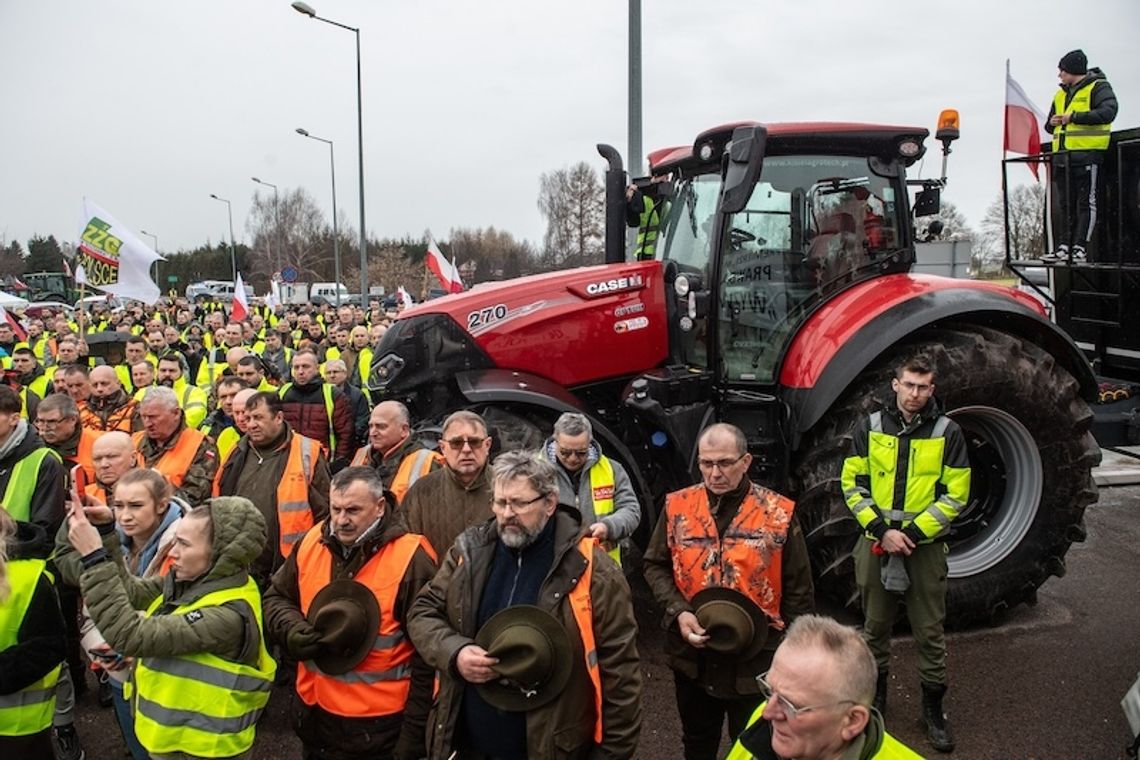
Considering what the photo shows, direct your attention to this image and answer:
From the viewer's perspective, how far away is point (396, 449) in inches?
170

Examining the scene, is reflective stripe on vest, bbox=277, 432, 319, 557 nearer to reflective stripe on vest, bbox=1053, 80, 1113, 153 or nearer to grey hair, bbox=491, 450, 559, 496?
grey hair, bbox=491, 450, 559, 496

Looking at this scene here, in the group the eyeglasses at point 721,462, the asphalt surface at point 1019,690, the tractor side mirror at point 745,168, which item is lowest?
the asphalt surface at point 1019,690

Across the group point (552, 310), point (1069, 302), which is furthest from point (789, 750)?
point (1069, 302)

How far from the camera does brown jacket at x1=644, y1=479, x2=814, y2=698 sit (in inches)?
114

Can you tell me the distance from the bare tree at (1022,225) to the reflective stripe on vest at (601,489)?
3.83 meters

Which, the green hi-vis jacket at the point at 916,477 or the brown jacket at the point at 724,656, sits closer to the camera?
the brown jacket at the point at 724,656

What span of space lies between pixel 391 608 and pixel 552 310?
255cm

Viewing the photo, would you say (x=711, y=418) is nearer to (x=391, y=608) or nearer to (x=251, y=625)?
(x=391, y=608)

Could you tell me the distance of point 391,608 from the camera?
112 inches

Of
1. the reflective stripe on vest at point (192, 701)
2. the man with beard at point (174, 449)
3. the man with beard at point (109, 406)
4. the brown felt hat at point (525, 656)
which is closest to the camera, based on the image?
the brown felt hat at point (525, 656)

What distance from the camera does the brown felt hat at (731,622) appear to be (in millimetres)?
2766

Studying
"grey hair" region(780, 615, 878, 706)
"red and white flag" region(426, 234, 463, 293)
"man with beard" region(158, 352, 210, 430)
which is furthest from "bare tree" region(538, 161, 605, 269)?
"grey hair" region(780, 615, 878, 706)

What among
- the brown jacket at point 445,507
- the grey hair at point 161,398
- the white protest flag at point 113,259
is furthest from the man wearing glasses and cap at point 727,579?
the white protest flag at point 113,259

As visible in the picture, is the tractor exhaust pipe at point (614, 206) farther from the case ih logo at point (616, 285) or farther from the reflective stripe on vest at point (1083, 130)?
the reflective stripe on vest at point (1083, 130)
